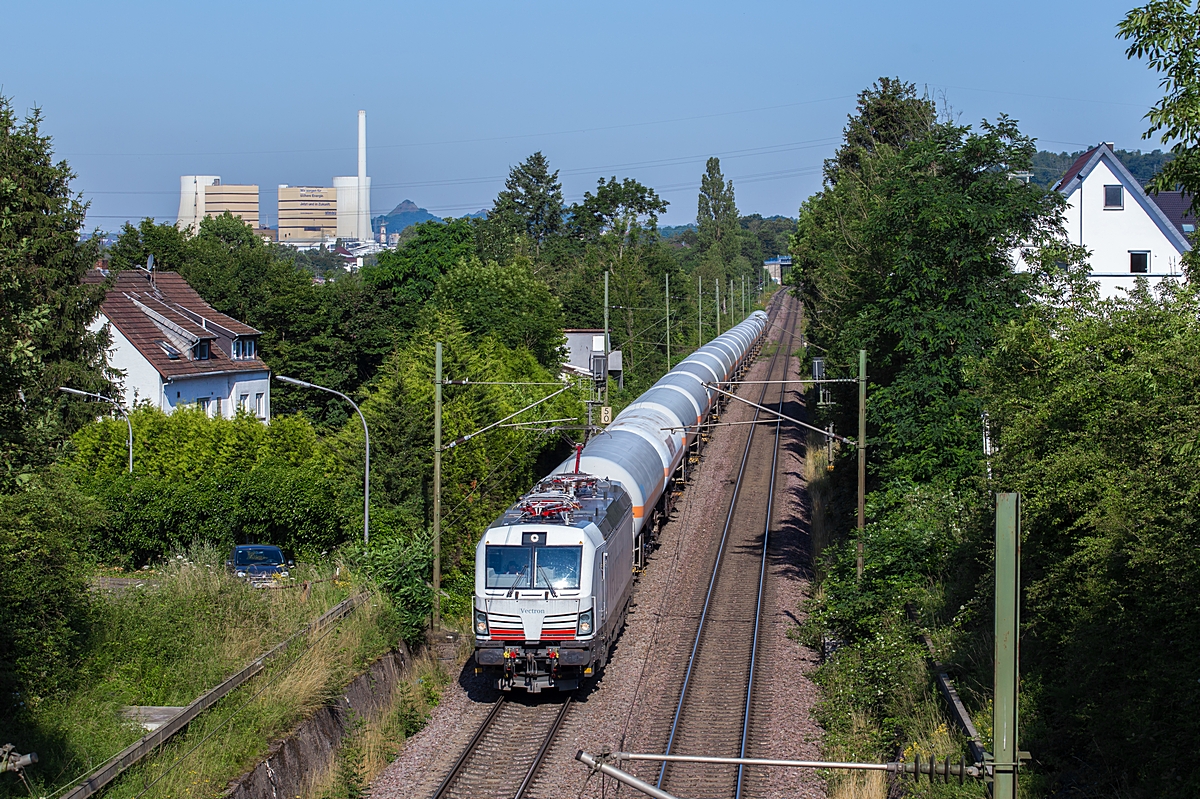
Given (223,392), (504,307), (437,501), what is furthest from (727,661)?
(223,392)

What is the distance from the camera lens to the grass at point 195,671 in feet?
41.3

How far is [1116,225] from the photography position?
119 feet

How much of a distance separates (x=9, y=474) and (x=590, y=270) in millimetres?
64891

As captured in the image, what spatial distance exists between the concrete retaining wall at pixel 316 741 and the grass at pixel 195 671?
0.68ft

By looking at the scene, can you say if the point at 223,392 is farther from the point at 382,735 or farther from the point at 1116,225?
the point at 1116,225

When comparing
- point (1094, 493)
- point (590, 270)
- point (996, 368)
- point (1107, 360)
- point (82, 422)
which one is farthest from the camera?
point (590, 270)

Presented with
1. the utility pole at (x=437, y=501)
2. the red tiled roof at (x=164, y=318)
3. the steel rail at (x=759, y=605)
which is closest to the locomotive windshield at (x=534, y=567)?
the utility pole at (x=437, y=501)

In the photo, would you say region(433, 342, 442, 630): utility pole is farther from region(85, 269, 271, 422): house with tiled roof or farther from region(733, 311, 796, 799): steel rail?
region(85, 269, 271, 422): house with tiled roof

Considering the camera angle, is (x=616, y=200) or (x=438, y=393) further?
(x=616, y=200)

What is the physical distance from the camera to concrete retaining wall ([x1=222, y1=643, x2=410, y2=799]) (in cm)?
1385

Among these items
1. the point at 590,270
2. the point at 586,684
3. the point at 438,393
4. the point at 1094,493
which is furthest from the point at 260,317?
the point at 1094,493

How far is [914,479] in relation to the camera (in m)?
24.6

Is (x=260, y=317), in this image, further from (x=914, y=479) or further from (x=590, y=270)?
(x=914, y=479)

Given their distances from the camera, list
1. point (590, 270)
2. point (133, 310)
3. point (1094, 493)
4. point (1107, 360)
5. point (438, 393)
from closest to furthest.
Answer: point (1094, 493) < point (1107, 360) < point (438, 393) < point (133, 310) < point (590, 270)
